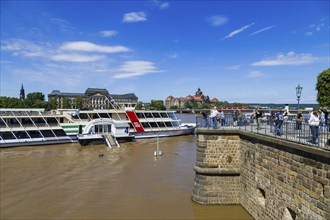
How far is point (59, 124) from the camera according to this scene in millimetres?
39875

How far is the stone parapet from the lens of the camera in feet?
27.5

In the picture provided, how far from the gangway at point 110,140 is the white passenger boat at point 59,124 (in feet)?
4.24

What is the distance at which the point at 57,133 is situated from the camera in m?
39.8

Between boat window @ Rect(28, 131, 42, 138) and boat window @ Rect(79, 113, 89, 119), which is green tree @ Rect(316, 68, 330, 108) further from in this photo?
boat window @ Rect(28, 131, 42, 138)

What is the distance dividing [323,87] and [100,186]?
46.0 ft

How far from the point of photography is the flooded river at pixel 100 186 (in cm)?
1466

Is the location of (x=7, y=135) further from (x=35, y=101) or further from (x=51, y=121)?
(x=35, y=101)

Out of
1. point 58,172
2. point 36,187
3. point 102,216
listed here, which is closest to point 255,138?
point 102,216

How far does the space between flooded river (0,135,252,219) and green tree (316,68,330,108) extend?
6.75 m

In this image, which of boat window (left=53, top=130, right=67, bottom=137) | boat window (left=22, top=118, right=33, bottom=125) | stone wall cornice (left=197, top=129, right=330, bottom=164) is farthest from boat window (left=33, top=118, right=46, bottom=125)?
stone wall cornice (left=197, top=129, right=330, bottom=164)

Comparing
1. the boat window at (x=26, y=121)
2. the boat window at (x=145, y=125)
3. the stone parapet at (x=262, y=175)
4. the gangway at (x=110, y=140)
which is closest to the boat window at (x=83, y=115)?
the gangway at (x=110, y=140)

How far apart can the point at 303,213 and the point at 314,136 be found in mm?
2304

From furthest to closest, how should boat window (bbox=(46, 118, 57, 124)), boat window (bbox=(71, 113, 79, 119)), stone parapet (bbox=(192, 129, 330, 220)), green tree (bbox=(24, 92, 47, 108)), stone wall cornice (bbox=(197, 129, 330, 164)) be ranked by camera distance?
1. green tree (bbox=(24, 92, 47, 108))
2. boat window (bbox=(71, 113, 79, 119))
3. boat window (bbox=(46, 118, 57, 124))
4. stone parapet (bbox=(192, 129, 330, 220))
5. stone wall cornice (bbox=(197, 129, 330, 164))

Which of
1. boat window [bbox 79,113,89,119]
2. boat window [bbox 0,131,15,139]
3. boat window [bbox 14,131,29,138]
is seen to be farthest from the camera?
boat window [bbox 79,113,89,119]
